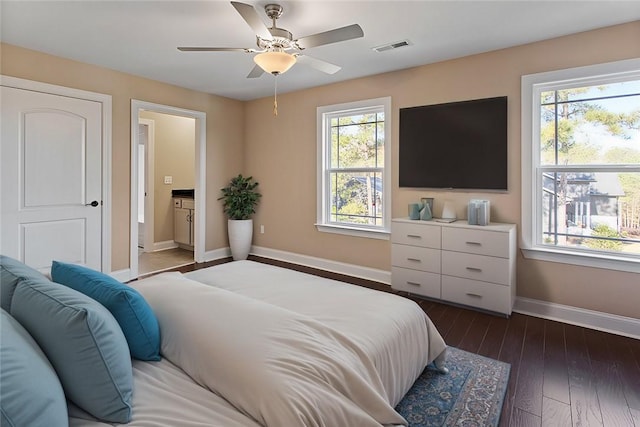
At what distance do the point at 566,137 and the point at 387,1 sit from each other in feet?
6.53

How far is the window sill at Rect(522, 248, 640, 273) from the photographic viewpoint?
2746 millimetres

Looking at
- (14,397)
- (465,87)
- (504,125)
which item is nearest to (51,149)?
(14,397)

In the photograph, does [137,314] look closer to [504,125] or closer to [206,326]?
[206,326]

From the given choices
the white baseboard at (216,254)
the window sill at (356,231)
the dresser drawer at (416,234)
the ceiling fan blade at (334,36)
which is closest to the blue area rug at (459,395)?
the dresser drawer at (416,234)

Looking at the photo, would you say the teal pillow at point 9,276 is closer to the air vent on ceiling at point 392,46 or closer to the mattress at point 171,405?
the mattress at point 171,405

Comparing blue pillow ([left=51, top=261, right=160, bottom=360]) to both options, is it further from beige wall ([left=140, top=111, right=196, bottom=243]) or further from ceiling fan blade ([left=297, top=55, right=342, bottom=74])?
beige wall ([left=140, top=111, right=196, bottom=243])

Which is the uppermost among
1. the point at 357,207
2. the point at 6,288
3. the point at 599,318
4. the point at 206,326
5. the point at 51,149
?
the point at 51,149

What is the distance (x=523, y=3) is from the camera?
95.9 inches

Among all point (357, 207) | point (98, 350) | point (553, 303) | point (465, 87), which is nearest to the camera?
point (98, 350)

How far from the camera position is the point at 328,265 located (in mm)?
4672

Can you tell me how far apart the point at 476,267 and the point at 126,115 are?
4209 mm

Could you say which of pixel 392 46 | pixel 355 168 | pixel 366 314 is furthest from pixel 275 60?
pixel 355 168

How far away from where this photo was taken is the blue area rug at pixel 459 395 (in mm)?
1765

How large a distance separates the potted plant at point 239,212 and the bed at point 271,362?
331 centimetres
